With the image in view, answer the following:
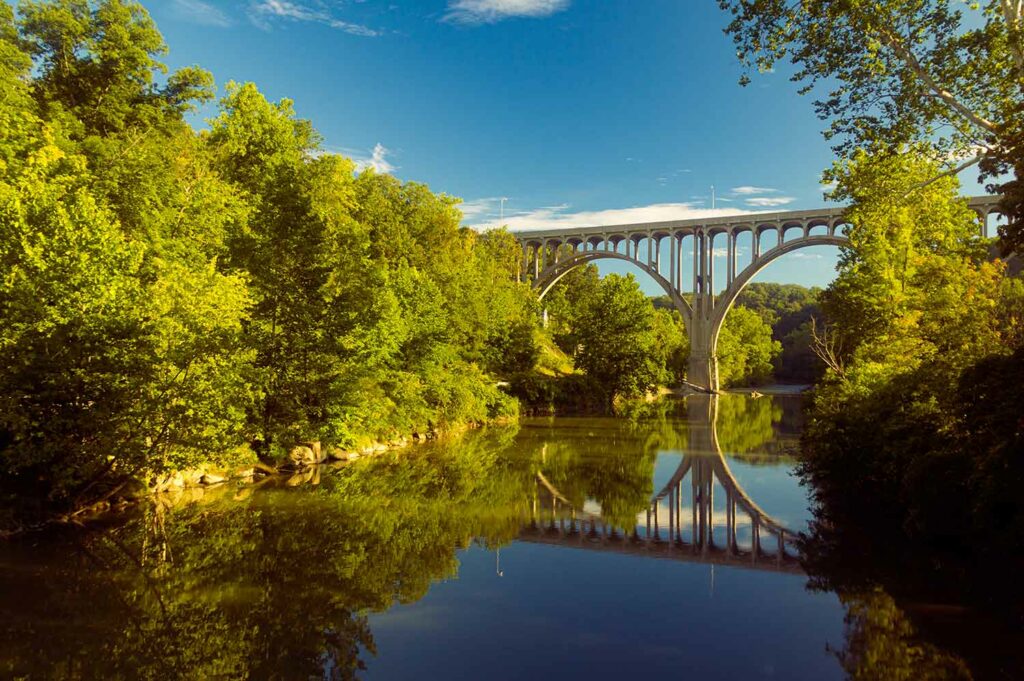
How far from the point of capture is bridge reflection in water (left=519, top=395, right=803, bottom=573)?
10.8 m

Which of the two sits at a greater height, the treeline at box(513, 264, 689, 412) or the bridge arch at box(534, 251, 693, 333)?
the bridge arch at box(534, 251, 693, 333)

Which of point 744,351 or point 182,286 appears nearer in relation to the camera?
point 182,286

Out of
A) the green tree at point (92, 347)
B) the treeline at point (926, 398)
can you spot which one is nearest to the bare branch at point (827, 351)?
the treeline at point (926, 398)

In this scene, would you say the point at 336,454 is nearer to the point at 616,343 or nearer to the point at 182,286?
the point at 182,286

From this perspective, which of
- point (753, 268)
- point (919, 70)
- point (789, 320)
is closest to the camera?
point (919, 70)

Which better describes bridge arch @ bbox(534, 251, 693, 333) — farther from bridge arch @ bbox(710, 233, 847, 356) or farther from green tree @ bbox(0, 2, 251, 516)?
green tree @ bbox(0, 2, 251, 516)

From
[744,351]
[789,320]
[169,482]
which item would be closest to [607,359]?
[169,482]

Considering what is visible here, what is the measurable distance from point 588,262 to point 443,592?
62403mm

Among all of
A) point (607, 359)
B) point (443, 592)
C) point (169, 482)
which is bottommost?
point (443, 592)

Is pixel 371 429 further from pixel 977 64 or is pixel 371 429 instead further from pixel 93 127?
pixel 977 64

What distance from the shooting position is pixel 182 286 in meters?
12.4

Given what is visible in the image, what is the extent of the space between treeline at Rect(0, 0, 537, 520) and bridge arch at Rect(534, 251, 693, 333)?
31.3m

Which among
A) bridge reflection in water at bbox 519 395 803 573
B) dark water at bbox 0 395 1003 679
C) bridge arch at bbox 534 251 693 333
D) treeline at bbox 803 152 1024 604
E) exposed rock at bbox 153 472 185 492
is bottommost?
bridge reflection in water at bbox 519 395 803 573

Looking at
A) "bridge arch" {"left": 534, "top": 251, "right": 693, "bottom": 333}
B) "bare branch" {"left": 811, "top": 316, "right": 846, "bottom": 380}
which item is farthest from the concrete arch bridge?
"bare branch" {"left": 811, "top": 316, "right": 846, "bottom": 380}
